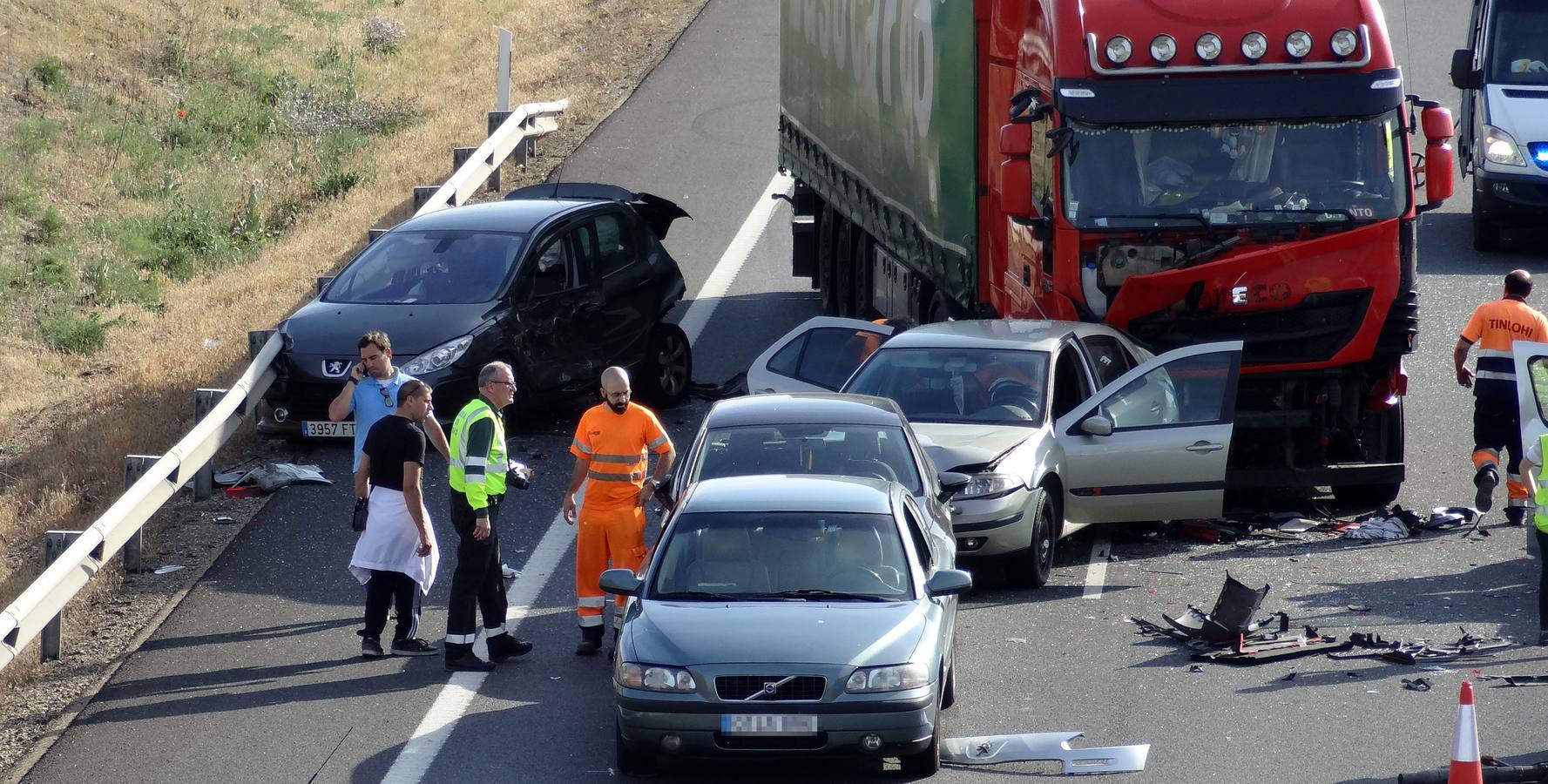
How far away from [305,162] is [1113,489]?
18.6 metres

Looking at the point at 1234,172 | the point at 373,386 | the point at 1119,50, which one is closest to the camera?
the point at 373,386

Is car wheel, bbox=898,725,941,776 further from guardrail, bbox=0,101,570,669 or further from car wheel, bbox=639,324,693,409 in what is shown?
car wheel, bbox=639,324,693,409

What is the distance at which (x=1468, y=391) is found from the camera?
16812 mm

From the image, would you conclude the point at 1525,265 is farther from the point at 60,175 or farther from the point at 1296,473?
the point at 60,175

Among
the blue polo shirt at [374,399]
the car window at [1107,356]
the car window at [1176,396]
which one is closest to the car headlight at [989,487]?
the car window at [1176,396]

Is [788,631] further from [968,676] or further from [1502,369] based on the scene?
[1502,369]

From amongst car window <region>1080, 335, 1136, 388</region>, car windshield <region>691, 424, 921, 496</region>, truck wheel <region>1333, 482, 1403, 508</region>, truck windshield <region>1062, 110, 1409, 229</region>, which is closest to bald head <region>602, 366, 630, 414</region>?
car windshield <region>691, 424, 921, 496</region>

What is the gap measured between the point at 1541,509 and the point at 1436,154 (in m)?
3.37

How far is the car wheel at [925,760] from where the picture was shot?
816 centimetres

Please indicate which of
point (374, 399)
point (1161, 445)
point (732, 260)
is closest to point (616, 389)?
point (374, 399)

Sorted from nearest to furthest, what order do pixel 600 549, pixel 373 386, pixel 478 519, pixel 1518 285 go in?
pixel 478 519
pixel 600 549
pixel 373 386
pixel 1518 285

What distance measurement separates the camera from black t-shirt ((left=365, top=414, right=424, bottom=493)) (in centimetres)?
1011

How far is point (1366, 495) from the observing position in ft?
44.0

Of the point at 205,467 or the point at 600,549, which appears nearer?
the point at 600,549
